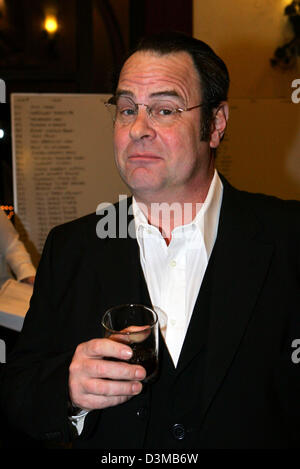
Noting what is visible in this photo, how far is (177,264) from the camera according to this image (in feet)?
Result: 4.72

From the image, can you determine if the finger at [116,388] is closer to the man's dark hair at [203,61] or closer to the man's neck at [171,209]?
the man's neck at [171,209]

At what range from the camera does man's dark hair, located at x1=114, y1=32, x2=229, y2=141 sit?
1457mm

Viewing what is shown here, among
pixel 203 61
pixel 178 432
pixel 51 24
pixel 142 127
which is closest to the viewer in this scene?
pixel 178 432

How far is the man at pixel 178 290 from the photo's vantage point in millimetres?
1261

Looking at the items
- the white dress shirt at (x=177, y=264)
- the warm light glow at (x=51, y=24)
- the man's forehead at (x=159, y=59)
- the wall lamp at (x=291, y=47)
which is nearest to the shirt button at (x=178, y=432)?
the white dress shirt at (x=177, y=264)

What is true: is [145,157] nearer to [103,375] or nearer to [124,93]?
[124,93]

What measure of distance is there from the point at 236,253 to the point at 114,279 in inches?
15.4

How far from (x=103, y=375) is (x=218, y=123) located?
1.02m

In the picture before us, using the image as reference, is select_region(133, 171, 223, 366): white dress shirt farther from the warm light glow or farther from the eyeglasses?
the warm light glow

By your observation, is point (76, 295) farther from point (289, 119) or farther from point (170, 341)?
point (289, 119)

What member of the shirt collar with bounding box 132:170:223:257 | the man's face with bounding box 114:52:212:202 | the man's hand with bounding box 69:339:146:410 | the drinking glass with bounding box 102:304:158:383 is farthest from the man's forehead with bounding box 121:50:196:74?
the man's hand with bounding box 69:339:146:410

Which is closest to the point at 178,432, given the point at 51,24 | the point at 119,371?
the point at 119,371

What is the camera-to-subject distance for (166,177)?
1406 millimetres

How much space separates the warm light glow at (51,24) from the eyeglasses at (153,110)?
10.8 feet
